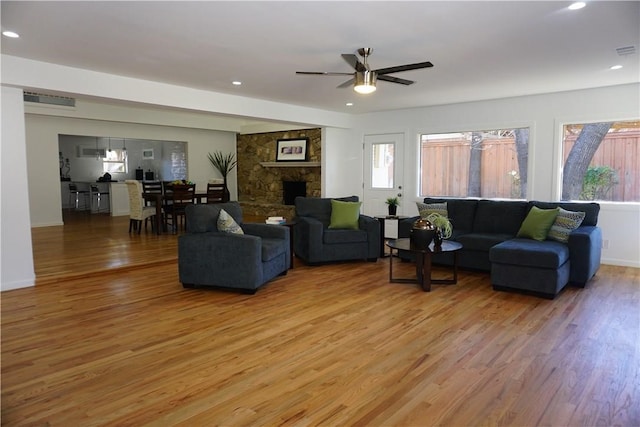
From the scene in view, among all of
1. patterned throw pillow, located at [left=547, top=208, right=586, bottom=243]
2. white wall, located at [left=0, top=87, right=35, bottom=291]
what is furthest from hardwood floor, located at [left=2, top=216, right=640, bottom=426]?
patterned throw pillow, located at [left=547, top=208, right=586, bottom=243]

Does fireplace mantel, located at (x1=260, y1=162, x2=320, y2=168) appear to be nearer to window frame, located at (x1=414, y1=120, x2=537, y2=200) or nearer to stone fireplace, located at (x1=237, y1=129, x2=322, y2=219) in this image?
stone fireplace, located at (x1=237, y1=129, x2=322, y2=219)

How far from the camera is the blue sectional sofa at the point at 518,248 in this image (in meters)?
4.20

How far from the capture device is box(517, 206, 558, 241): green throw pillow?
481 cm

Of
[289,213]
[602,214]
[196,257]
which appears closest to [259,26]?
[196,257]

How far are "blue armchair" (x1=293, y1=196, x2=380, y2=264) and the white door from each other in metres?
2.00

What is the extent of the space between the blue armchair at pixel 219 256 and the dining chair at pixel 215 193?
357 cm

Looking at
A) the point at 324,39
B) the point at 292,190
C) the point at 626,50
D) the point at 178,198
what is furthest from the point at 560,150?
the point at 178,198

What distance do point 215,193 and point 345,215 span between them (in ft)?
11.0

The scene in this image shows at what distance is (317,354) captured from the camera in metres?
2.95

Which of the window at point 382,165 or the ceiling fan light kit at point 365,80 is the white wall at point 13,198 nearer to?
the ceiling fan light kit at point 365,80

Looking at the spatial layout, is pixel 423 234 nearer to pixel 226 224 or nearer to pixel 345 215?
pixel 345 215

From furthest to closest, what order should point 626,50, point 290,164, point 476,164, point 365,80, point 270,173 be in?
point 270,173, point 290,164, point 476,164, point 626,50, point 365,80

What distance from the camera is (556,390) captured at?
2461 millimetres

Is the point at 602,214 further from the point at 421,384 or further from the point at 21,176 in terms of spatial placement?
the point at 21,176
